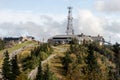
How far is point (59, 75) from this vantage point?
172875 mm

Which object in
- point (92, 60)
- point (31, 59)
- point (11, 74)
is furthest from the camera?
point (31, 59)

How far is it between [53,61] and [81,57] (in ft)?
44.5

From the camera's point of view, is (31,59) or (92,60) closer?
(92,60)

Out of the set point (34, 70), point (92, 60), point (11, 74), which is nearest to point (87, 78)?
point (11, 74)

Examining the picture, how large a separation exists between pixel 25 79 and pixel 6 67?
998 inches

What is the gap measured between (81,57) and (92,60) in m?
30.0

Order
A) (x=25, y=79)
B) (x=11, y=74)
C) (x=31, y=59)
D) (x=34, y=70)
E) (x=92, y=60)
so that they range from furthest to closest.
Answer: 1. (x=31, y=59)
2. (x=34, y=70)
3. (x=92, y=60)
4. (x=11, y=74)
5. (x=25, y=79)

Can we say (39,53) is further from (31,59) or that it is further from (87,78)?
(87,78)

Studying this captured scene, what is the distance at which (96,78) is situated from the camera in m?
108

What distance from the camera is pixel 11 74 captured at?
397 feet

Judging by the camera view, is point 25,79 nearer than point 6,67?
Yes

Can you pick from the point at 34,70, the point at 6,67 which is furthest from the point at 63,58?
the point at 6,67

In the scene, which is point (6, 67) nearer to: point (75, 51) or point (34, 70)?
point (34, 70)

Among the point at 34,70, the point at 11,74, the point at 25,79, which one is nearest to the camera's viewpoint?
the point at 25,79
